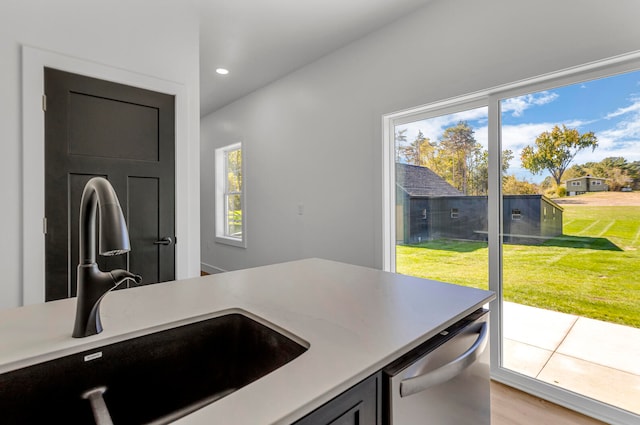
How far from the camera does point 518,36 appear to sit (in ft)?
6.81

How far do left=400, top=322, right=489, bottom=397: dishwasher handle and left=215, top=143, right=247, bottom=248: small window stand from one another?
4.18m

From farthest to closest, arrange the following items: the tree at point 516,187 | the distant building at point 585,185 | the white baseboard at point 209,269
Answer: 1. the white baseboard at point 209,269
2. the tree at point 516,187
3. the distant building at point 585,185

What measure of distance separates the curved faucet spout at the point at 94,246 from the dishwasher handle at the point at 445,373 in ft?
2.08

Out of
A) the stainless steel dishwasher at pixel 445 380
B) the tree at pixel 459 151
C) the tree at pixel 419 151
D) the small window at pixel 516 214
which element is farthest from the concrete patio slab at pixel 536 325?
the stainless steel dishwasher at pixel 445 380

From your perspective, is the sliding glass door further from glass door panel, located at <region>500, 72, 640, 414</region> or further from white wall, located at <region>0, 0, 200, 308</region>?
white wall, located at <region>0, 0, 200, 308</region>

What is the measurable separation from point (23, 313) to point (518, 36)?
9.12 ft

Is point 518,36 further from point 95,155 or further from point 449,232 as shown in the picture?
point 95,155

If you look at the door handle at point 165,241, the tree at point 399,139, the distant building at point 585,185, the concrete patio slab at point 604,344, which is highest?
the tree at point 399,139

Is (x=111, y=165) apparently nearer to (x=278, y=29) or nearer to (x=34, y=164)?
(x=34, y=164)

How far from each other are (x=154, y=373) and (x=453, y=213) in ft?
7.43

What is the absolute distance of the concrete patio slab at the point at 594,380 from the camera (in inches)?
70.6

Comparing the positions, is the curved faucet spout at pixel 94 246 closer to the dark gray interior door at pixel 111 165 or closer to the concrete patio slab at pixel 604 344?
the dark gray interior door at pixel 111 165

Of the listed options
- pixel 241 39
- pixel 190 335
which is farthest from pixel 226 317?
pixel 241 39

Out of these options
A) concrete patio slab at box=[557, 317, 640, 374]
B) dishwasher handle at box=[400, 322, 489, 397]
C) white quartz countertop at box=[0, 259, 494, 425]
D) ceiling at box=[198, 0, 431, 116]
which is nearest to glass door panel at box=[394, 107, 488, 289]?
concrete patio slab at box=[557, 317, 640, 374]
